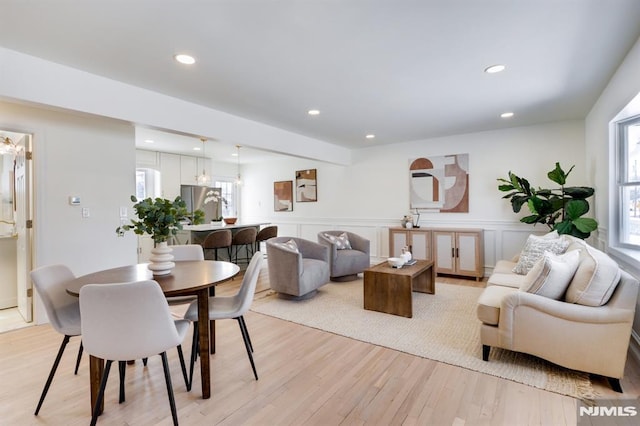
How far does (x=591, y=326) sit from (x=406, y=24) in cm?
236

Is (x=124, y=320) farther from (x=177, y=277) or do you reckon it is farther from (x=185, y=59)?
(x=185, y=59)

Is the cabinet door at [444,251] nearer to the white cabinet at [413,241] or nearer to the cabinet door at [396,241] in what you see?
the white cabinet at [413,241]

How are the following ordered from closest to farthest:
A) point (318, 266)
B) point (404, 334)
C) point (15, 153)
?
point (404, 334), point (15, 153), point (318, 266)

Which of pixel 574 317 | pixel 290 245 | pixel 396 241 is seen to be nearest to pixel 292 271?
pixel 290 245

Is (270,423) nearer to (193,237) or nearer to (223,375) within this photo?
(223,375)

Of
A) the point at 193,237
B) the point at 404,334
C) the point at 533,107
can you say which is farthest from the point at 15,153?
the point at 533,107

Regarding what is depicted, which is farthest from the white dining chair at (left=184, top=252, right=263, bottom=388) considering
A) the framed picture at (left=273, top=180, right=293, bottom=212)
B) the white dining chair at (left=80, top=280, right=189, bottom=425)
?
the framed picture at (left=273, top=180, right=293, bottom=212)

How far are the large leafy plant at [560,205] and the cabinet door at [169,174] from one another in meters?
6.39

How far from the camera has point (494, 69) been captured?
2.80 meters

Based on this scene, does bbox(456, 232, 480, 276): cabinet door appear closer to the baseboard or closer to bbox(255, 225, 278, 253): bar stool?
the baseboard

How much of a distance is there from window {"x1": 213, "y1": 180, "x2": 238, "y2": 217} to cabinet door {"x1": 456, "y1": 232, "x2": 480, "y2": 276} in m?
5.87

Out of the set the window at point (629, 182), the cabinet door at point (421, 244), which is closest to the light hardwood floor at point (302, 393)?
the window at point (629, 182)

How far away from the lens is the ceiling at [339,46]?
193cm

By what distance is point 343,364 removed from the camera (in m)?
2.48
